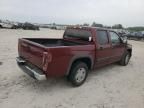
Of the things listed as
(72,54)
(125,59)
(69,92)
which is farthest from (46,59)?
(125,59)

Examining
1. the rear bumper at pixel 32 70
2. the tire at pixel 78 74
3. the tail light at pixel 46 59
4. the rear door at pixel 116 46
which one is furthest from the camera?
the rear door at pixel 116 46

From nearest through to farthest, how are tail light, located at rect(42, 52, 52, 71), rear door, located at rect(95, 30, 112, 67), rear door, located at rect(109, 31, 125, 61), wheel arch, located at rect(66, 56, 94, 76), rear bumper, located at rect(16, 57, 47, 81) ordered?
tail light, located at rect(42, 52, 52, 71)
rear bumper, located at rect(16, 57, 47, 81)
wheel arch, located at rect(66, 56, 94, 76)
rear door, located at rect(95, 30, 112, 67)
rear door, located at rect(109, 31, 125, 61)

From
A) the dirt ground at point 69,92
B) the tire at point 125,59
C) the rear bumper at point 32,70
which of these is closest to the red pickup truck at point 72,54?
the rear bumper at point 32,70

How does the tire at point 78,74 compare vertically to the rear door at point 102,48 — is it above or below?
below

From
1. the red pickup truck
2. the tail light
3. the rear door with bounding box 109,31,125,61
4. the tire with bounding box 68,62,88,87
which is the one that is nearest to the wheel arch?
the red pickup truck

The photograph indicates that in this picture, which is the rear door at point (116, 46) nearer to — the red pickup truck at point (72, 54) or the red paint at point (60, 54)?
the red pickup truck at point (72, 54)

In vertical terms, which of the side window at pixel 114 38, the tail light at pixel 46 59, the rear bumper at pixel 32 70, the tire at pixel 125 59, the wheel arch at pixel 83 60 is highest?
the side window at pixel 114 38

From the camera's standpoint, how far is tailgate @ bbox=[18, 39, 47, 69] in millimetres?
4160

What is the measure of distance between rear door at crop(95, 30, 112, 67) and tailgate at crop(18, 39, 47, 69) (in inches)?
80.9

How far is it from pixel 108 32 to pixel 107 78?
1682 mm

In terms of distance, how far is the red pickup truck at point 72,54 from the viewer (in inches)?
162

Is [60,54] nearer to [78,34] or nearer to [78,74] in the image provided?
[78,74]

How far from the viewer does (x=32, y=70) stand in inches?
173

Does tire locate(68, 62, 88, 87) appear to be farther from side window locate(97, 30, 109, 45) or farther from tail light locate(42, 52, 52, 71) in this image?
side window locate(97, 30, 109, 45)
